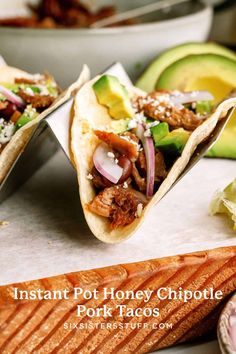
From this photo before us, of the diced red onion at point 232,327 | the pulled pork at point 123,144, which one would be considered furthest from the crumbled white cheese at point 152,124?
the diced red onion at point 232,327

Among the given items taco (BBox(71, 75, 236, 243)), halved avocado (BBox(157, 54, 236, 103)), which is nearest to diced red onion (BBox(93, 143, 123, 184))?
taco (BBox(71, 75, 236, 243))

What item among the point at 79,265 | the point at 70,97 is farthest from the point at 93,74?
the point at 79,265

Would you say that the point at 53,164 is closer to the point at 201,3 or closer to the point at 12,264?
the point at 12,264

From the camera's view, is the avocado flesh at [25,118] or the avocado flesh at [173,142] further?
the avocado flesh at [25,118]

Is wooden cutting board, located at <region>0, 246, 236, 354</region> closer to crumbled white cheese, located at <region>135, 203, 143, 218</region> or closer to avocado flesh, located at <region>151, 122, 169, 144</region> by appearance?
crumbled white cheese, located at <region>135, 203, 143, 218</region>

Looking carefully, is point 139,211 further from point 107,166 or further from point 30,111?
point 30,111

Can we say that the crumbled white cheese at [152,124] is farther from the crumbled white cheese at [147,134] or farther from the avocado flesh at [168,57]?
the avocado flesh at [168,57]

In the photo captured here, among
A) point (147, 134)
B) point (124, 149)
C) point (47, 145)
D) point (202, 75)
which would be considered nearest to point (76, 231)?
point (124, 149)
